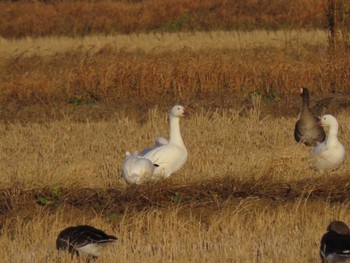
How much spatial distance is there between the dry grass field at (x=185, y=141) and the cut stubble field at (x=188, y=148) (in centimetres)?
2

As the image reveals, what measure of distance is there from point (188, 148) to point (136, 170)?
2.62 m

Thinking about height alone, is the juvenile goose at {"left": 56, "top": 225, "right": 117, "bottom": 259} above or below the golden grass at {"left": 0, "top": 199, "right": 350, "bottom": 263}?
below

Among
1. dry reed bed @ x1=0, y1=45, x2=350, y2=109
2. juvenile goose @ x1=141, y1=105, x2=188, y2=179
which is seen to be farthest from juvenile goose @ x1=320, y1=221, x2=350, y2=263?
dry reed bed @ x1=0, y1=45, x2=350, y2=109

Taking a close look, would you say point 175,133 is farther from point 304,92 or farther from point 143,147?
point 304,92

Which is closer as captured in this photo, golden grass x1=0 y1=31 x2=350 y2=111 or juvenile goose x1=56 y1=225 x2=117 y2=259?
juvenile goose x1=56 y1=225 x2=117 y2=259

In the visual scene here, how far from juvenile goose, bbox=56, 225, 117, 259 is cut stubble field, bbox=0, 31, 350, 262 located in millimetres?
140

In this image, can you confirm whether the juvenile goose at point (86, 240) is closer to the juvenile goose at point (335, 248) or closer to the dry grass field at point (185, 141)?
the dry grass field at point (185, 141)

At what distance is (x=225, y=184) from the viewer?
33.9ft

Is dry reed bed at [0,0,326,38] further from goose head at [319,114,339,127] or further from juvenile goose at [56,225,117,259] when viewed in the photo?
juvenile goose at [56,225,117,259]

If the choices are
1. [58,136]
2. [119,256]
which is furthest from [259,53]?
[119,256]

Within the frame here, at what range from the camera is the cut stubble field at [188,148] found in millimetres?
8773

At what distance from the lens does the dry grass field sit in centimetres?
885

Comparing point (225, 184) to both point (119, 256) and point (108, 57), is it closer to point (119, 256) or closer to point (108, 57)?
point (119, 256)

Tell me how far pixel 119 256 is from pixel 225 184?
8.59ft
